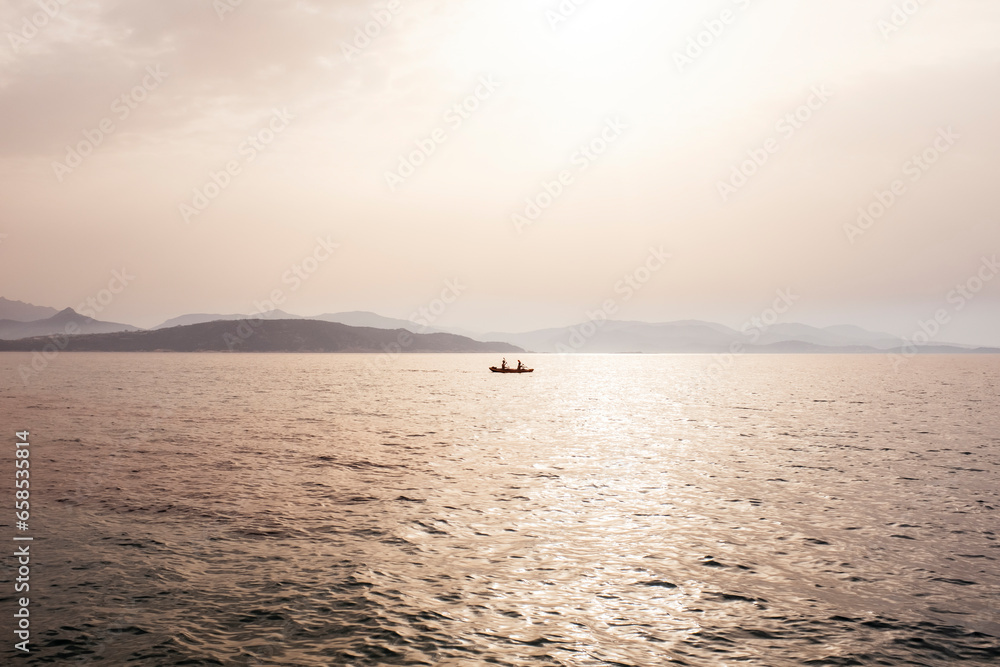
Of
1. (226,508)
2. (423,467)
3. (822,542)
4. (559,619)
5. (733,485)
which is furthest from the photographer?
(423,467)

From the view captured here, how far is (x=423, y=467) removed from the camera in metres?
38.5

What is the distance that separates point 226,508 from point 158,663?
49.0ft

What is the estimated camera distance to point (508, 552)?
2120 centimetres

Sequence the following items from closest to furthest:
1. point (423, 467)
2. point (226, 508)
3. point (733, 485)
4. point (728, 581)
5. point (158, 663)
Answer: point (158, 663)
point (728, 581)
point (226, 508)
point (733, 485)
point (423, 467)

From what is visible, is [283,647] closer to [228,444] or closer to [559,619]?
[559,619]

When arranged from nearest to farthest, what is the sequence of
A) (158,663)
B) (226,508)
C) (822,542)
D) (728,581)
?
(158,663)
(728,581)
(822,542)
(226,508)

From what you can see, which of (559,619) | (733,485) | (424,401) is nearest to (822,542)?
(733,485)

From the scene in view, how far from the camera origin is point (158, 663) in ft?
43.4

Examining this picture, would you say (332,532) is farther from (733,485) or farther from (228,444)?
(228,444)

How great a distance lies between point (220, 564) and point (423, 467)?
63.6ft

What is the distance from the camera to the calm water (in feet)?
47.5

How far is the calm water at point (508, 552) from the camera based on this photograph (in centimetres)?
1447

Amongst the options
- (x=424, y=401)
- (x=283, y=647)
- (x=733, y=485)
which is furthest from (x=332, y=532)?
(x=424, y=401)

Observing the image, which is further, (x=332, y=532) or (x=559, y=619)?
(x=332, y=532)
